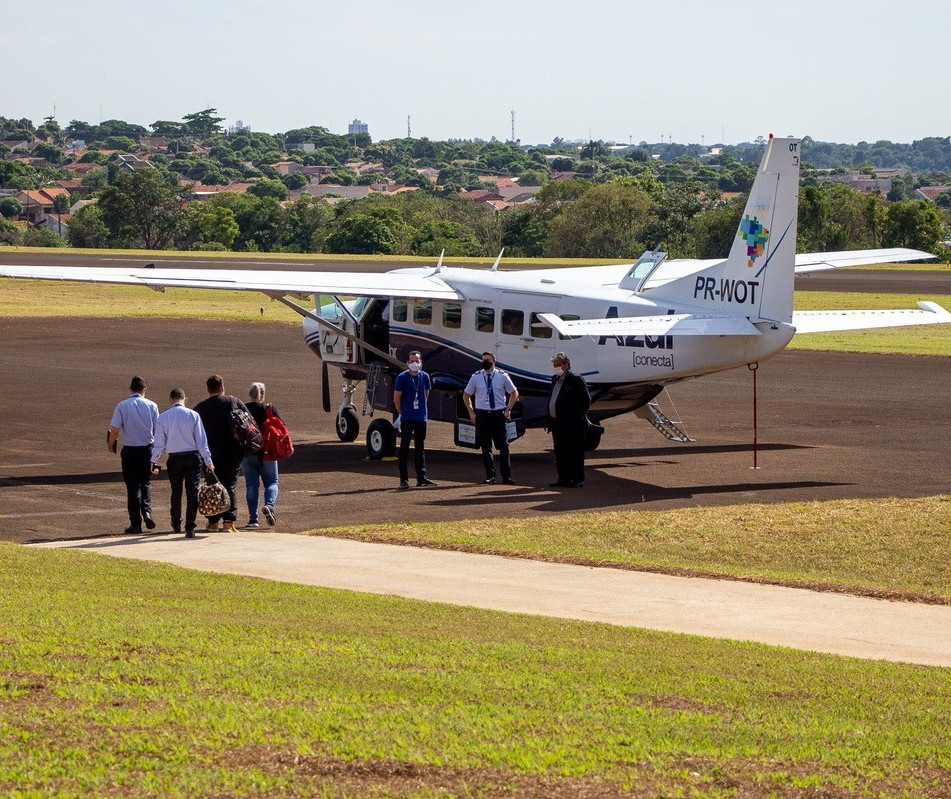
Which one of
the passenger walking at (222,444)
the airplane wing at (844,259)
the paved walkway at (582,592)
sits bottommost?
the paved walkway at (582,592)

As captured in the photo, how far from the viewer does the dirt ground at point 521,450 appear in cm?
1938

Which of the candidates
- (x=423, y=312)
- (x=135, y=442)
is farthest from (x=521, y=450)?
(x=135, y=442)

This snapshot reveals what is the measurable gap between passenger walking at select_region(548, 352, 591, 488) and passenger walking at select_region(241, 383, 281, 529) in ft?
14.9

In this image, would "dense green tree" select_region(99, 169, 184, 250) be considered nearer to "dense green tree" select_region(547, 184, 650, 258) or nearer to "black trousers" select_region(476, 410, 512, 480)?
"dense green tree" select_region(547, 184, 650, 258)

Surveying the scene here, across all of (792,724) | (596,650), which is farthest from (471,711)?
(596,650)

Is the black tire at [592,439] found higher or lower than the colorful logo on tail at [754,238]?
lower

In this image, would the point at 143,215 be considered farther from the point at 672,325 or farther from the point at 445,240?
the point at 672,325

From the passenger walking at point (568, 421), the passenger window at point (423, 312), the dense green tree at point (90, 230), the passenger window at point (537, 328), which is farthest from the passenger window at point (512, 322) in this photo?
the dense green tree at point (90, 230)

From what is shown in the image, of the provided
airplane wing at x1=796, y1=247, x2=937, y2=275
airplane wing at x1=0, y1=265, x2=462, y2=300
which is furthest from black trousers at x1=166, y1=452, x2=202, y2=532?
airplane wing at x1=796, y1=247, x2=937, y2=275

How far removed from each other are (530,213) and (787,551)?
10120 centimetres

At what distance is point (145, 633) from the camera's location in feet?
34.2

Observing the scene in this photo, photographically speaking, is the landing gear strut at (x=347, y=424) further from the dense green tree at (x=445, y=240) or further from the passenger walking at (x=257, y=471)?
the dense green tree at (x=445, y=240)

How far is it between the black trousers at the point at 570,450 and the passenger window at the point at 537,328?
2950 mm

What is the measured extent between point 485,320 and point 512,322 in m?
0.59
